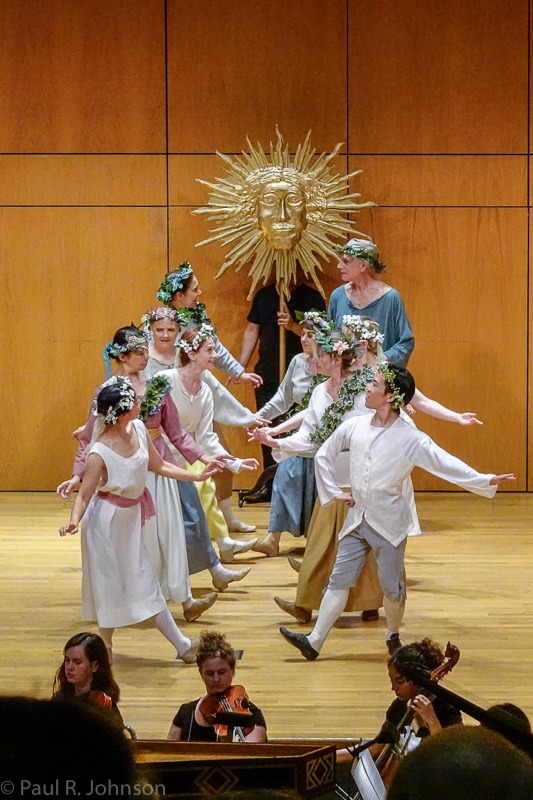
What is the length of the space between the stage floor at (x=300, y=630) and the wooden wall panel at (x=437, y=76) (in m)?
2.89

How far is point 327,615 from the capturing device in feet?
16.1

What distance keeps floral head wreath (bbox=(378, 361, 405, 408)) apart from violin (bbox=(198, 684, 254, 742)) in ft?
5.75

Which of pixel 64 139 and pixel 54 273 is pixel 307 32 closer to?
pixel 64 139

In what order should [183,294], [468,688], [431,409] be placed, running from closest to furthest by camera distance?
[468,688]
[431,409]
[183,294]

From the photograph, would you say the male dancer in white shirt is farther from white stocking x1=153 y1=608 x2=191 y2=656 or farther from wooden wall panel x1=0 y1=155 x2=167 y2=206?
wooden wall panel x1=0 y1=155 x2=167 y2=206

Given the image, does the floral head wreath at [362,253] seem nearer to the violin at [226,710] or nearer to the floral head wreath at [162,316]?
the floral head wreath at [162,316]

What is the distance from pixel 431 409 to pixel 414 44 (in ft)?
10.7

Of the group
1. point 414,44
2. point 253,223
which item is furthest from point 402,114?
point 253,223

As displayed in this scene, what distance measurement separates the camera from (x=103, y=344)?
29.4 feet

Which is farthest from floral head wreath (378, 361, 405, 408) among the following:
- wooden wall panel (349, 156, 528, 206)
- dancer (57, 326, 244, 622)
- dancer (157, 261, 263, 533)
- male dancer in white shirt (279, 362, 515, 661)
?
wooden wall panel (349, 156, 528, 206)

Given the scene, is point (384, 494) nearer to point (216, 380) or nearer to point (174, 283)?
point (216, 380)

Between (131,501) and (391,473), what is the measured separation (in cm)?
108

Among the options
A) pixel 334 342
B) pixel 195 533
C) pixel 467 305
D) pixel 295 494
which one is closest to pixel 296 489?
pixel 295 494

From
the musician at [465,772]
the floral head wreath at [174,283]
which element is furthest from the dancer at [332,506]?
the musician at [465,772]
